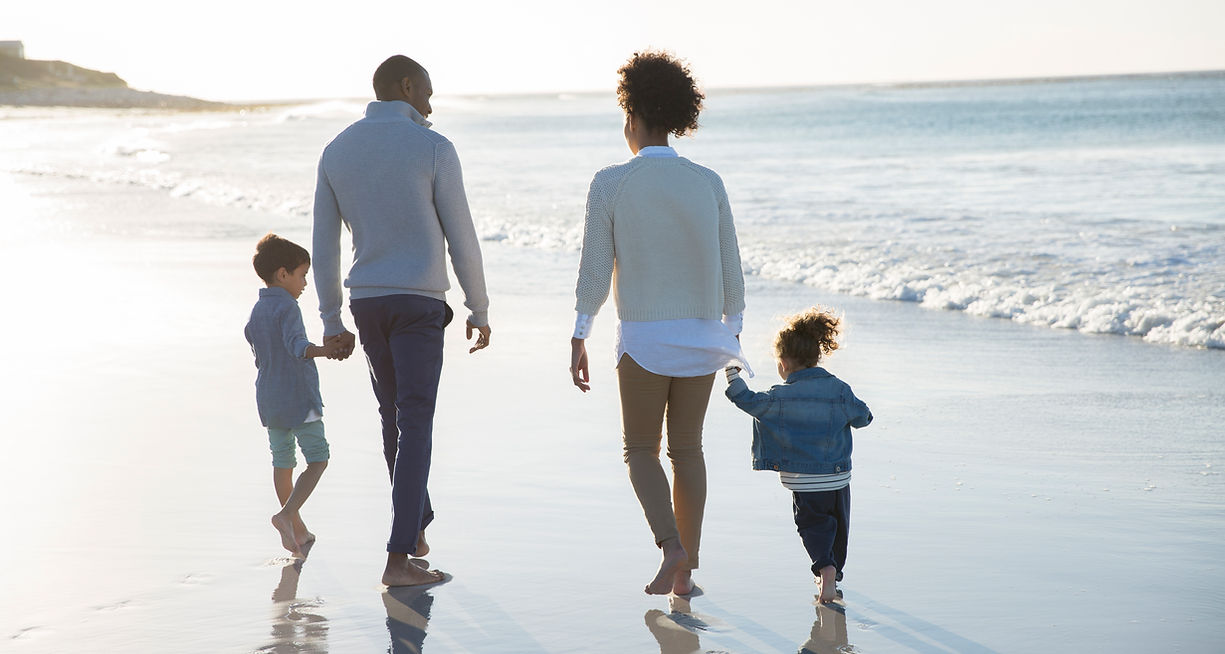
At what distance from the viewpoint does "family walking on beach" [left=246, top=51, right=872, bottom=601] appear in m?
3.43

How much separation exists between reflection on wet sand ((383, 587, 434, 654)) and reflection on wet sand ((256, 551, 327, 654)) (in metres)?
0.19

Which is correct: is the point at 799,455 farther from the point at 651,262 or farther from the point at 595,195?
the point at 595,195

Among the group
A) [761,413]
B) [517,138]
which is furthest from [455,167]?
[517,138]

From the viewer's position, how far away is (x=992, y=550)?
12.8 ft

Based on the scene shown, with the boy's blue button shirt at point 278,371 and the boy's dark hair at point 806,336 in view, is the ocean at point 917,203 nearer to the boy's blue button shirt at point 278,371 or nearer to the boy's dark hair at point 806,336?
the boy's dark hair at point 806,336

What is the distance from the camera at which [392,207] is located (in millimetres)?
3547

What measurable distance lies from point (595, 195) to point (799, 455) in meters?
0.98

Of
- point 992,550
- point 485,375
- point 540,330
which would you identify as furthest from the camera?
point 540,330

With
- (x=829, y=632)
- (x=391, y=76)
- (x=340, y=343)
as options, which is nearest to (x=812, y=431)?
(x=829, y=632)

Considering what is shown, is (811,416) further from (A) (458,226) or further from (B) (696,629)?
(A) (458,226)

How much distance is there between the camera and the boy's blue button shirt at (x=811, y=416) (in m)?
3.45

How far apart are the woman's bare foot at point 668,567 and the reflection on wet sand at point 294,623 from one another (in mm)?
948

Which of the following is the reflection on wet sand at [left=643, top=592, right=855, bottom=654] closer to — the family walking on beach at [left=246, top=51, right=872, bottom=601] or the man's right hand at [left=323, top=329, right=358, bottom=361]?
the family walking on beach at [left=246, top=51, right=872, bottom=601]

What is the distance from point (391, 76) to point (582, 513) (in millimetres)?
1730
